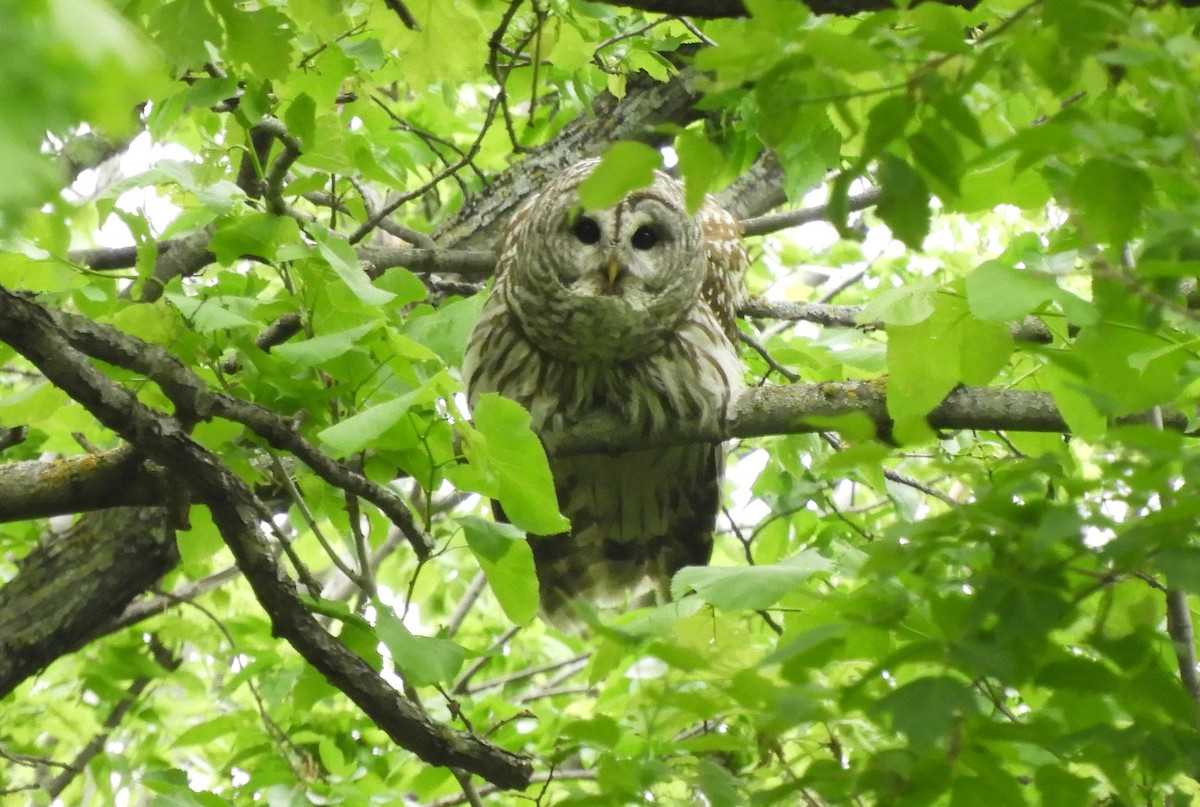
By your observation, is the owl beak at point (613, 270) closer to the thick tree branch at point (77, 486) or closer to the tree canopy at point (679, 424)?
the tree canopy at point (679, 424)

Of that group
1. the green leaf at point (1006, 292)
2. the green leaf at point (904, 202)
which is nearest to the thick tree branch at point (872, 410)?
the green leaf at point (1006, 292)

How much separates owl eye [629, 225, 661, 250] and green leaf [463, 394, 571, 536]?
1.74 meters

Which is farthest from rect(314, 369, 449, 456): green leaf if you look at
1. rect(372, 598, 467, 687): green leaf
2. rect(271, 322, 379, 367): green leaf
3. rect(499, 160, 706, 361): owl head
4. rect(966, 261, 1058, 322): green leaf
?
rect(499, 160, 706, 361): owl head

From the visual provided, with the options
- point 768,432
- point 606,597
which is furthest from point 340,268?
point 606,597

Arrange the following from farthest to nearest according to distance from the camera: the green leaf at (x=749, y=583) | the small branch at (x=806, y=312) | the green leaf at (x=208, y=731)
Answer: the small branch at (x=806, y=312) → the green leaf at (x=208, y=731) → the green leaf at (x=749, y=583)

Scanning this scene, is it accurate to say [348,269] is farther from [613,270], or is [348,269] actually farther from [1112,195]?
[613,270]

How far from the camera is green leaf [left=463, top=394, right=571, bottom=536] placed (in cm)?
186

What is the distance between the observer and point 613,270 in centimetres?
343

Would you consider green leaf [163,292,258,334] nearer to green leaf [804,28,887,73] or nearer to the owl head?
green leaf [804,28,887,73]

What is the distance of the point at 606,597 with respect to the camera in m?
3.83

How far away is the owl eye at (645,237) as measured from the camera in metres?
3.59

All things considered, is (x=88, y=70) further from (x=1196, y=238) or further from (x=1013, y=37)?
(x=1196, y=238)

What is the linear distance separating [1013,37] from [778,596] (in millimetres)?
867

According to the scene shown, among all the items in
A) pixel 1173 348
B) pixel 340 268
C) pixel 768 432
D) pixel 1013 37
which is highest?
pixel 768 432
